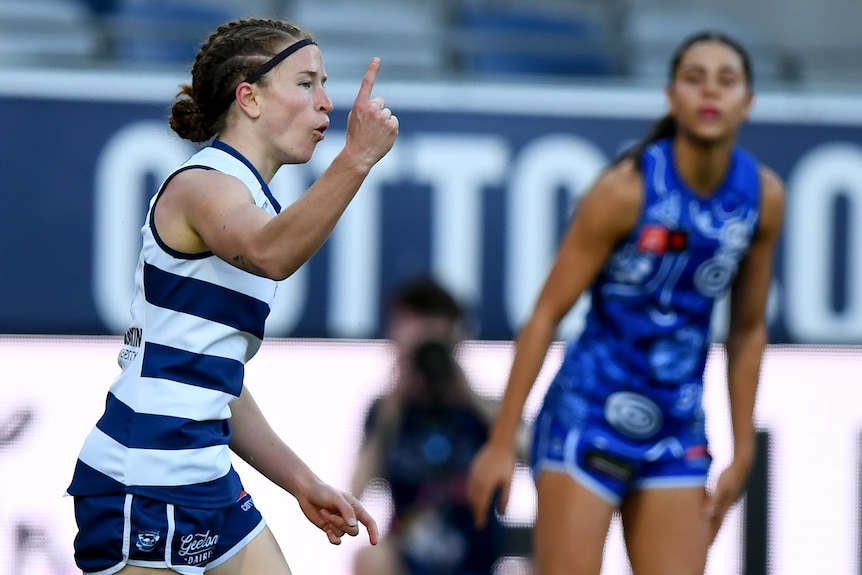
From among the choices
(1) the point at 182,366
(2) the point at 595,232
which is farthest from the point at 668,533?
(1) the point at 182,366

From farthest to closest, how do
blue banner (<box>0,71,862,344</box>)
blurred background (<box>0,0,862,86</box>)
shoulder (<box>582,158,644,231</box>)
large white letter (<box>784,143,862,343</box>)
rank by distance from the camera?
blurred background (<box>0,0,862,86</box>) < large white letter (<box>784,143,862,343</box>) < blue banner (<box>0,71,862,344</box>) < shoulder (<box>582,158,644,231</box>)

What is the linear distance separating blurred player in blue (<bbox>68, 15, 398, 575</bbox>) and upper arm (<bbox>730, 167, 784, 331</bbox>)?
1095mm

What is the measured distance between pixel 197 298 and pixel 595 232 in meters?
0.98

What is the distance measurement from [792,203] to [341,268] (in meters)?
1.65

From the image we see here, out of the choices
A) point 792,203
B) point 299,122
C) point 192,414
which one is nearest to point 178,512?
point 192,414

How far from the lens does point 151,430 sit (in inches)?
84.8

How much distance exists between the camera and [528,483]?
4.36 metres

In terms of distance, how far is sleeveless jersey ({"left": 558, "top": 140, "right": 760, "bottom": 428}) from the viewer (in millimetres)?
2799

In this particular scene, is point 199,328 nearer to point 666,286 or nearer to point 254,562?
point 254,562

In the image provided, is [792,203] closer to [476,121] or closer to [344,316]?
[476,121]

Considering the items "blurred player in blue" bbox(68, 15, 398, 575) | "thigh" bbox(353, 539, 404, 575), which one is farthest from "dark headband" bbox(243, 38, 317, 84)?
"thigh" bbox(353, 539, 404, 575)

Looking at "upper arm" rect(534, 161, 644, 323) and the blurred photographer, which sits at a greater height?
"upper arm" rect(534, 161, 644, 323)

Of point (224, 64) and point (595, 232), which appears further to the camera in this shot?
point (595, 232)

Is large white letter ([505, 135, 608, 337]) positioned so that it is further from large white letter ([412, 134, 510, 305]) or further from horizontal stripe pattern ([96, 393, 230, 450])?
horizontal stripe pattern ([96, 393, 230, 450])
